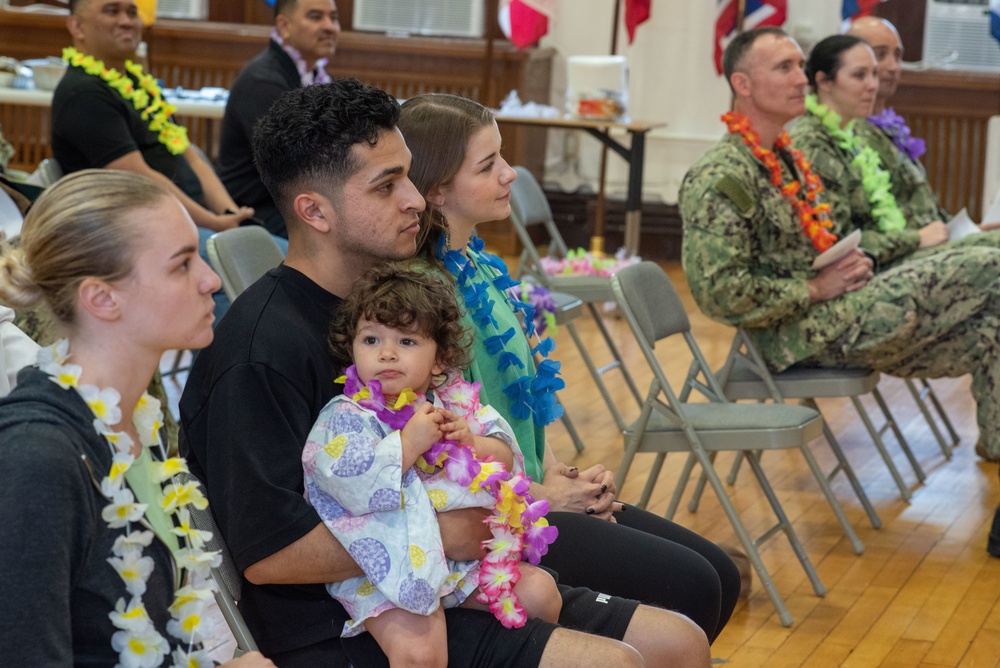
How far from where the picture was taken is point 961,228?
4.96 meters

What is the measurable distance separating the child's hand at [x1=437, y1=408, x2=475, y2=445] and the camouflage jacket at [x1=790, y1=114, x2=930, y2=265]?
121 inches

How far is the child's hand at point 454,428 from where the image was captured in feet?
6.30

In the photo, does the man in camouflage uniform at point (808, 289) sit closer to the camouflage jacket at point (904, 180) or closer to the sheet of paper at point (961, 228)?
the sheet of paper at point (961, 228)

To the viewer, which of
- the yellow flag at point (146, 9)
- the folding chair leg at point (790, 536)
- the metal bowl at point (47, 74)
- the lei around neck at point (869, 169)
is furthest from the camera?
the yellow flag at point (146, 9)

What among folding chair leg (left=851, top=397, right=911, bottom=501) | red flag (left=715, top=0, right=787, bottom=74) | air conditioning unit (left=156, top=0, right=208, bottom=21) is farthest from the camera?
air conditioning unit (left=156, top=0, right=208, bottom=21)

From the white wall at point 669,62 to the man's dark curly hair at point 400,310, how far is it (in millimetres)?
6786

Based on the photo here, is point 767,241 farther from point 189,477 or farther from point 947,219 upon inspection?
point 189,477

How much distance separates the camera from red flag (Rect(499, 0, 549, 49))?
27.4 ft

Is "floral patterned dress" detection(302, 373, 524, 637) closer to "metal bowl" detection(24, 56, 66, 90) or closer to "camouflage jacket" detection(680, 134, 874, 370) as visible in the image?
"camouflage jacket" detection(680, 134, 874, 370)

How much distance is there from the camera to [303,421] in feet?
6.24

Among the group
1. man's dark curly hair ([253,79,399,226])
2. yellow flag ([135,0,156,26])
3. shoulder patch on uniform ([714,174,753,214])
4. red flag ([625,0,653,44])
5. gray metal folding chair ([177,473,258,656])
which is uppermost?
red flag ([625,0,653,44])

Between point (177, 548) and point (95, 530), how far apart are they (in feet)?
0.50

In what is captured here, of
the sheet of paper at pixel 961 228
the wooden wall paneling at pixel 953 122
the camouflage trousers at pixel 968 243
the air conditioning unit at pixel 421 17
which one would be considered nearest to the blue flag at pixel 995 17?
the wooden wall paneling at pixel 953 122

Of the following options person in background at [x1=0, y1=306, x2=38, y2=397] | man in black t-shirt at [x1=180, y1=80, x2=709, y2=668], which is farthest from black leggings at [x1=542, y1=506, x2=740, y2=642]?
person in background at [x1=0, y1=306, x2=38, y2=397]
